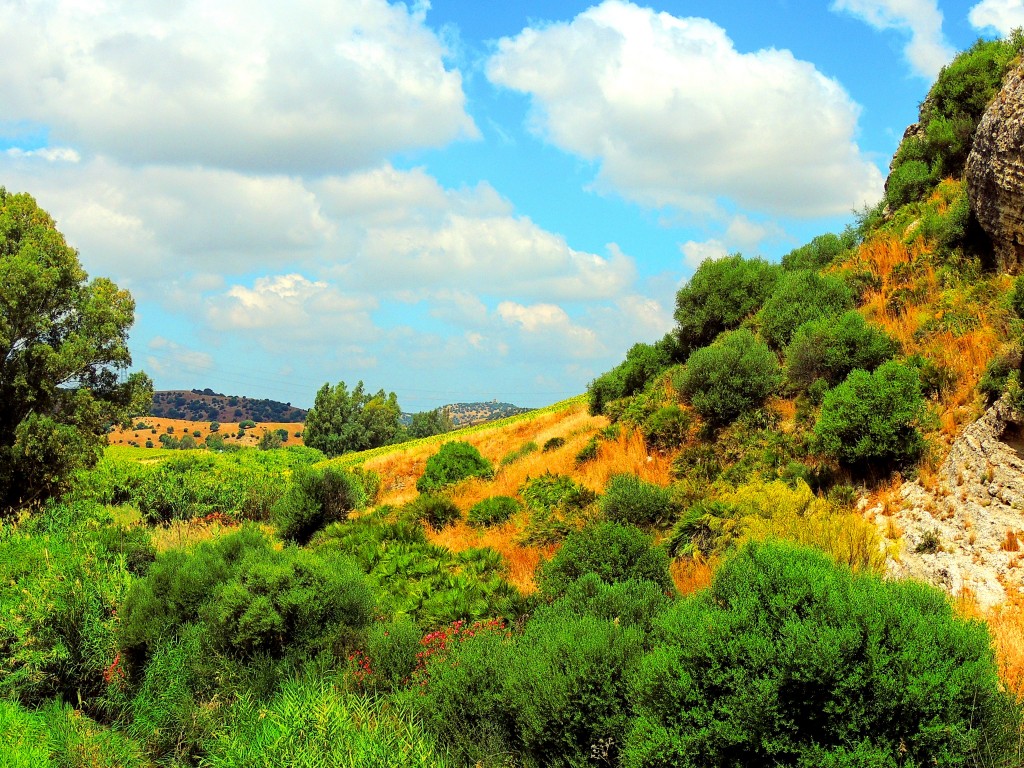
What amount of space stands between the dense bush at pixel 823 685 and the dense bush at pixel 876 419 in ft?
17.8

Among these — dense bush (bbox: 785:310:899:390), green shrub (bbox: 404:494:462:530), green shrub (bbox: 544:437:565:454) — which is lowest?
green shrub (bbox: 404:494:462:530)

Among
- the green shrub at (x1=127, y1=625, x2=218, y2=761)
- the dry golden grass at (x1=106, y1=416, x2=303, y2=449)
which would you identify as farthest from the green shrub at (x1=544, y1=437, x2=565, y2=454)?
the dry golden grass at (x1=106, y1=416, x2=303, y2=449)

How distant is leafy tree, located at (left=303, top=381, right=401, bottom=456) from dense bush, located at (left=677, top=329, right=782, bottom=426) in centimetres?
5589

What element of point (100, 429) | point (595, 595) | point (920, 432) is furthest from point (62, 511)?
point (920, 432)

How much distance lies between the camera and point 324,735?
5.27m

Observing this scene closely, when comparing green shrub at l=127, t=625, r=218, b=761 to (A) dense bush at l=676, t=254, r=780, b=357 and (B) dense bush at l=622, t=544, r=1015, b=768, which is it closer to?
(B) dense bush at l=622, t=544, r=1015, b=768

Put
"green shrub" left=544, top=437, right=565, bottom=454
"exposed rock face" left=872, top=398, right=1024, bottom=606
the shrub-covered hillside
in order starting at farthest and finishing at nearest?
"green shrub" left=544, top=437, right=565, bottom=454
"exposed rock face" left=872, top=398, right=1024, bottom=606
the shrub-covered hillside

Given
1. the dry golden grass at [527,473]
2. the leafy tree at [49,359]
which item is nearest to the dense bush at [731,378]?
the dry golden grass at [527,473]

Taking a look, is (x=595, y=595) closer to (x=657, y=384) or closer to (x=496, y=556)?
(x=496, y=556)

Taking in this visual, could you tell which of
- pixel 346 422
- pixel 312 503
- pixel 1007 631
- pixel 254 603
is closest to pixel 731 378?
pixel 1007 631

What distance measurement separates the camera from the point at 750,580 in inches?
181

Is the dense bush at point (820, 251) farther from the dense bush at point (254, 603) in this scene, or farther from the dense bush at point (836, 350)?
the dense bush at point (254, 603)

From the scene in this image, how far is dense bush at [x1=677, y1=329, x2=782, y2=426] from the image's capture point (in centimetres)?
1334

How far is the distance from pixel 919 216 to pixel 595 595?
13378 millimetres
